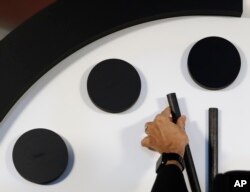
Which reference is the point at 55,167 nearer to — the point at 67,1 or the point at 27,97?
the point at 27,97

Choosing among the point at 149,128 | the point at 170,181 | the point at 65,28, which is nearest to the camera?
the point at 170,181

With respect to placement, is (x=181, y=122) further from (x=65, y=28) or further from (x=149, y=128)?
(x=65, y=28)

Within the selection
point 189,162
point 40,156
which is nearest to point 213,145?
point 189,162

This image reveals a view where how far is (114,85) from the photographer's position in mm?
1081

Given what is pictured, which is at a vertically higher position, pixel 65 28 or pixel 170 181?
pixel 65 28

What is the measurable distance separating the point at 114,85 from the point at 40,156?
256mm

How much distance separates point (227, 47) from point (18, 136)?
594 mm

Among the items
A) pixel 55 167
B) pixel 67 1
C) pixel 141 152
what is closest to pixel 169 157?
pixel 141 152

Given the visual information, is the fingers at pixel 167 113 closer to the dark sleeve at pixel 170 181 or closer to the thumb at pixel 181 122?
the thumb at pixel 181 122

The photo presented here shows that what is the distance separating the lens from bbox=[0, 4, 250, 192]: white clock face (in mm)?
1055

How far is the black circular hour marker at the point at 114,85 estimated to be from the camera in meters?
1.07

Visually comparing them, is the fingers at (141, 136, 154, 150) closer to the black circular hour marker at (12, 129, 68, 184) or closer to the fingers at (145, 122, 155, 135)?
the fingers at (145, 122, 155, 135)

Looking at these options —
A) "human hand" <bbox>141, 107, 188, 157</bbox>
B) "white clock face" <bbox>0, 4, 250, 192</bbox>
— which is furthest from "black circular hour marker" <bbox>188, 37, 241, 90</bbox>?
"human hand" <bbox>141, 107, 188, 157</bbox>

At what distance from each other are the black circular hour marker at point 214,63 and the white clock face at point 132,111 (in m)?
0.03
